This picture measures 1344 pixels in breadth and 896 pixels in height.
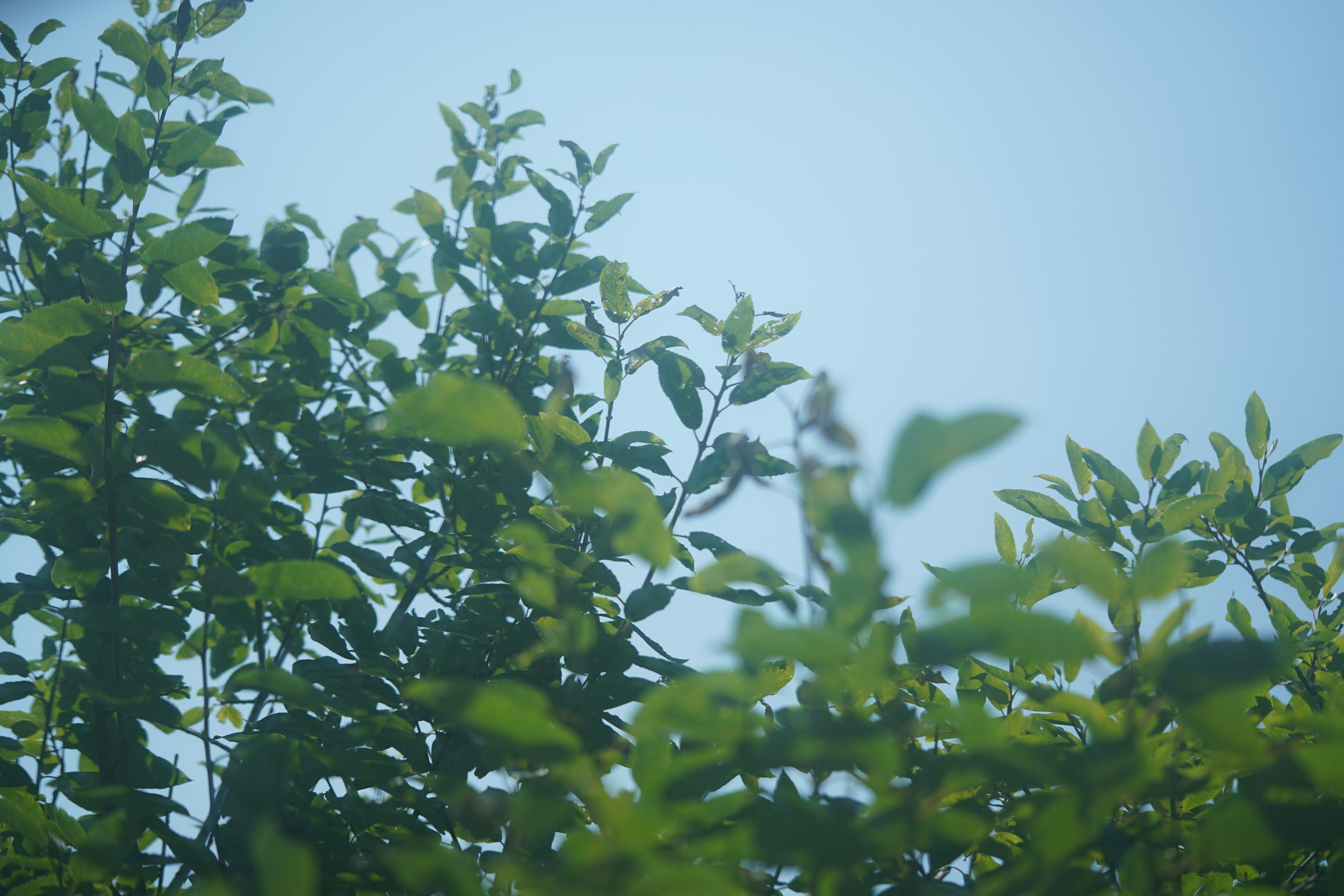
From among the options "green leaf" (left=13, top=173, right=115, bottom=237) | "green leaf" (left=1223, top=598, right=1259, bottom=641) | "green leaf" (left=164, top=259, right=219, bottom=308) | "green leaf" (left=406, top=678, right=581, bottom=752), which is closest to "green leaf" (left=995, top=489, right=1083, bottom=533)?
"green leaf" (left=1223, top=598, right=1259, bottom=641)

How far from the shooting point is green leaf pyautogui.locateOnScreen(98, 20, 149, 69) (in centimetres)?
215

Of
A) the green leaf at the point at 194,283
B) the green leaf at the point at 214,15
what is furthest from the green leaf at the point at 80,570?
the green leaf at the point at 214,15

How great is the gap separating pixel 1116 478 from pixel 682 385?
1194 mm

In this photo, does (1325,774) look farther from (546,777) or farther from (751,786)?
(751,786)

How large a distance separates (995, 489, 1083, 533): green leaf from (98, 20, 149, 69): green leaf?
8.77 feet

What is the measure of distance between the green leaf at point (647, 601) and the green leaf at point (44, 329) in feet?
4.16

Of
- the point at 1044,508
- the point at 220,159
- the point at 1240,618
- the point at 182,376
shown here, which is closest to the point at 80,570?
the point at 182,376

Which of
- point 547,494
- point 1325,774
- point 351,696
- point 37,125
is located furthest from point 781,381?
point 37,125

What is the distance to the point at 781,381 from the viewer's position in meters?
1.91

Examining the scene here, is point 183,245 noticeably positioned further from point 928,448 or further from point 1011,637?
point 1011,637

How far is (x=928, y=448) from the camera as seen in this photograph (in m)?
0.72

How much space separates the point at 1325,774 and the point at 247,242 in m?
3.03

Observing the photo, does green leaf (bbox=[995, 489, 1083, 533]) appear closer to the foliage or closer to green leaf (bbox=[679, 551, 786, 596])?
the foliage

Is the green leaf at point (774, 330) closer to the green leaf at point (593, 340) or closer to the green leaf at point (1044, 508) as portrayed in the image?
the green leaf at point (593, 340)
